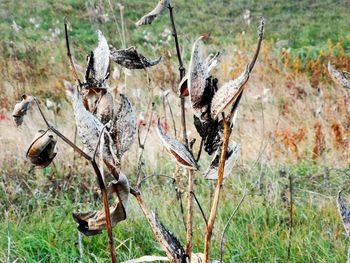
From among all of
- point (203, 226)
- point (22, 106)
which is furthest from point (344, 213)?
point (203, 226)

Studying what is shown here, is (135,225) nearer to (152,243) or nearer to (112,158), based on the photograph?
(152,243)

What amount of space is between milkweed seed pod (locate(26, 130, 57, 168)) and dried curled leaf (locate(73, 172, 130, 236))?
0.08 metres

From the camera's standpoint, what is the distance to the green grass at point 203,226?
2.15 m

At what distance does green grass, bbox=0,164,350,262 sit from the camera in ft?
7.06

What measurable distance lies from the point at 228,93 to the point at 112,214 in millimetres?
202

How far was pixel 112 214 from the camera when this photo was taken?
2.20 ft

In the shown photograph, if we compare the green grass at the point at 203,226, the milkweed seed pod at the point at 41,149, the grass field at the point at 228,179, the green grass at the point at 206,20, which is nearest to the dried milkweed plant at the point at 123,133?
the milkweed seed pod at the point at 41,149

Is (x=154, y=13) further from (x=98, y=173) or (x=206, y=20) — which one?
(x=206, y=20)

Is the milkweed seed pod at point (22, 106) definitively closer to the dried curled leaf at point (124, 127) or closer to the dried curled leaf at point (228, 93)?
the dried curled leaf at point (124, 127)

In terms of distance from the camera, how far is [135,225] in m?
2.52

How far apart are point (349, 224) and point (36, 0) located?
14.1m

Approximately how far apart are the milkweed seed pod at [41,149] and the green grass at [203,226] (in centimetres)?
111

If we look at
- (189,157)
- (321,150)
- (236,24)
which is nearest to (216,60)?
(189,157)

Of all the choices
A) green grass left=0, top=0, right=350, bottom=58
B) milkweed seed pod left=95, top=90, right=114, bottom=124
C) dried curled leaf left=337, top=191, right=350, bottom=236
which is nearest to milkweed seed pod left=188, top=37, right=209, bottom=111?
milkweed seed pod left=95, top=90, right=114, bottom=124
